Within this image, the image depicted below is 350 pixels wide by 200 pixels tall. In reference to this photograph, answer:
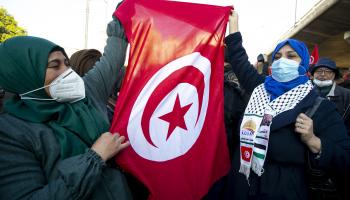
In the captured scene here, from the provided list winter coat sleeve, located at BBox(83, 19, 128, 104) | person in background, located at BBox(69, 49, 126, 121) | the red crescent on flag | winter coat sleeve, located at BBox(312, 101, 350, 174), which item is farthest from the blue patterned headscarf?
person in background, located at BBox(69, 49, 126, 121)

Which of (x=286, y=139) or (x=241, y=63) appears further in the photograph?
(x=241, y=63)

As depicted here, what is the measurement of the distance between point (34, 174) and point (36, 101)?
Answer: 395mm

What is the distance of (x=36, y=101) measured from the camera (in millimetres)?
1579

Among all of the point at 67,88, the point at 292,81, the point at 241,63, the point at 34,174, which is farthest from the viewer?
the point at 241,63

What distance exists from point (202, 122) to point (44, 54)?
1.07 meters

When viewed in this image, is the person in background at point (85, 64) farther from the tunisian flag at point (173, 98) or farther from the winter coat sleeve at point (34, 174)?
the winter coat sleeve at point (34, 174)

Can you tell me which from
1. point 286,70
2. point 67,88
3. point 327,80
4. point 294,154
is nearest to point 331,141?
point 294,154

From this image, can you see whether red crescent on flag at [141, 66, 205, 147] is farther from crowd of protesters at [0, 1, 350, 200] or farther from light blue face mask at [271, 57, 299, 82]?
light blue face mask at [271, 57, 299, 82]

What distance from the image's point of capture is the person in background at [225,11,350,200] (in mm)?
1844

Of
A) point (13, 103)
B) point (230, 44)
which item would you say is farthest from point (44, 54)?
point (230, 44)

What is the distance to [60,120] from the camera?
160 centimetres

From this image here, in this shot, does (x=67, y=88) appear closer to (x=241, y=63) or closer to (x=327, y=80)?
(x=241, y=63)

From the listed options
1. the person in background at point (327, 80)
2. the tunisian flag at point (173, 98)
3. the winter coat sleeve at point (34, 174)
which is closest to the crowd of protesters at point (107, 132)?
the winter coat sleeve at point (34, 174)

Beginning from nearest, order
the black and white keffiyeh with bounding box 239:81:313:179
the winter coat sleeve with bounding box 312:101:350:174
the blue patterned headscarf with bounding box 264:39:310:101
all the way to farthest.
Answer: the winter coat sleeve with bounding box 312:101:350:174 < the black and white keffiyeh with bounding box 239:81:313:179 < the blue patterned headscarf with bounding box 264:39:310:101
